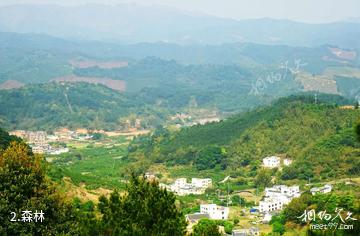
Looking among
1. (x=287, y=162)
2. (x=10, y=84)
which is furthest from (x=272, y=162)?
(x=10, y=84)

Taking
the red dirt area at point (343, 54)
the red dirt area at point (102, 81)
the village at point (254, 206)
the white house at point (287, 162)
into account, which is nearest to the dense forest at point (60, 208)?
the village at point (254, 206)

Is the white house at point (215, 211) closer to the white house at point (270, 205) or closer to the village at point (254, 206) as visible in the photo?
the village at point (254, 206)

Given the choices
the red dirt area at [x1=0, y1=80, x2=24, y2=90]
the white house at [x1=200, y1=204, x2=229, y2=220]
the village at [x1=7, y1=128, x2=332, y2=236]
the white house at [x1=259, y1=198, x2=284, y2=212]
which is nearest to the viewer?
the village at [x1=7, y1=128, x2=332, y2=236]

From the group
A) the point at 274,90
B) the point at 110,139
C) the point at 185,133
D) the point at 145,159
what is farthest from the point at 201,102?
the point at 145,159

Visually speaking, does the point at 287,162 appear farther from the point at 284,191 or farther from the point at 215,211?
the point at 215,211

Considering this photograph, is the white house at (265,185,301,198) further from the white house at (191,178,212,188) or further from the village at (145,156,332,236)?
the white house at (191,178,212,188)

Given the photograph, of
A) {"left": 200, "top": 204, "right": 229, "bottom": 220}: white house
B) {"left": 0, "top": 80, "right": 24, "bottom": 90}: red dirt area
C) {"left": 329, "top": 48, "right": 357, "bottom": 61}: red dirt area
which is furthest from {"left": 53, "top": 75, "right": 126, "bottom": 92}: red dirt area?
{"left": 200, "top": 204, "right": 229, "bottom": 220}: white house

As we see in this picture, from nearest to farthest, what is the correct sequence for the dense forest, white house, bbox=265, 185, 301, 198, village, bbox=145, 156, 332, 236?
the dense forest → village, bbox=145, 156, 332, 236 → white house, bbox=265, 185, 301, 198

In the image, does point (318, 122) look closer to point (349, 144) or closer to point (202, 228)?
point (349, 144)
